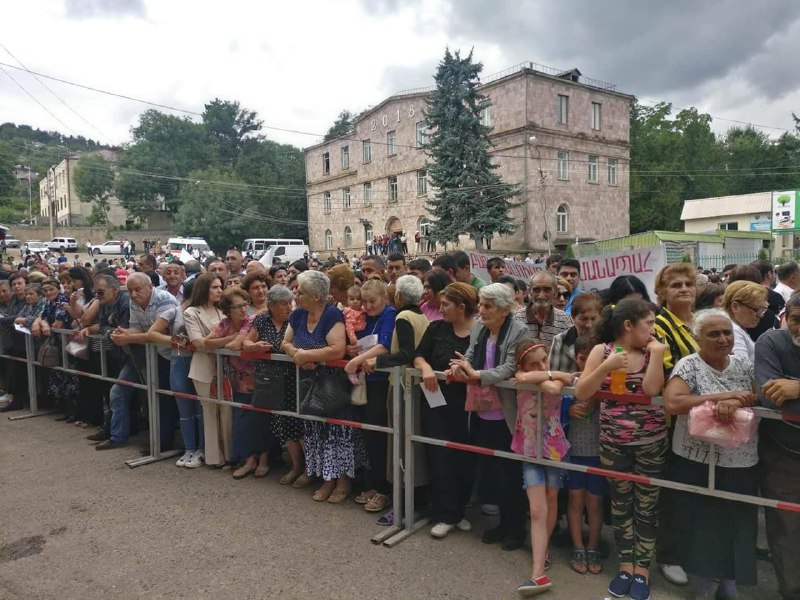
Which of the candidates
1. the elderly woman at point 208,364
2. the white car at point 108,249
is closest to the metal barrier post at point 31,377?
the elderly woman at point 208,364

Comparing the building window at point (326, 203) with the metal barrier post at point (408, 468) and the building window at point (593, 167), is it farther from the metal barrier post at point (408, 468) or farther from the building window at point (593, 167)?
the metal barrier post at point (408, 468)

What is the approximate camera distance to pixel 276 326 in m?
5.09

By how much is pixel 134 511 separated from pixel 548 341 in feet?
11.9

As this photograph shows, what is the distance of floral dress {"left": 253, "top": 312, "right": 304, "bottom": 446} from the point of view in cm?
497

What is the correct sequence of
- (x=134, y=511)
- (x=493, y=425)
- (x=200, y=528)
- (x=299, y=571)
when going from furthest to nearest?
(x=134, y=511) < (x=200, y=528) < (x=493, y=425) < (x=299, y=571)

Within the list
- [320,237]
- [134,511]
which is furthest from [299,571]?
[320,237]

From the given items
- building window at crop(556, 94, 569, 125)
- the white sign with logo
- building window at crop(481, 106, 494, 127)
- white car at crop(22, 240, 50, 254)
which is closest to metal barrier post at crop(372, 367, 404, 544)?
the white sign with logo

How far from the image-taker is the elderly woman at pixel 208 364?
5.45m

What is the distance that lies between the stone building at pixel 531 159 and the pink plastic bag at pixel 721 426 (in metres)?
32.3

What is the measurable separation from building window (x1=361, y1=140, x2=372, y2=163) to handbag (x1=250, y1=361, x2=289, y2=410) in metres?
42.0

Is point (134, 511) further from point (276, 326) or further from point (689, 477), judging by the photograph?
point (689, 477)

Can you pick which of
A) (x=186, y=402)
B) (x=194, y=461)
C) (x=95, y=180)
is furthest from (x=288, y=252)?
(x=95, y=180)

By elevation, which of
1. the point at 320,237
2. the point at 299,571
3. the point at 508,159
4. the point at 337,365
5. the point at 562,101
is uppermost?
the point at 562,101

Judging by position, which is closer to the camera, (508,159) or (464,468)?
(464,468)
